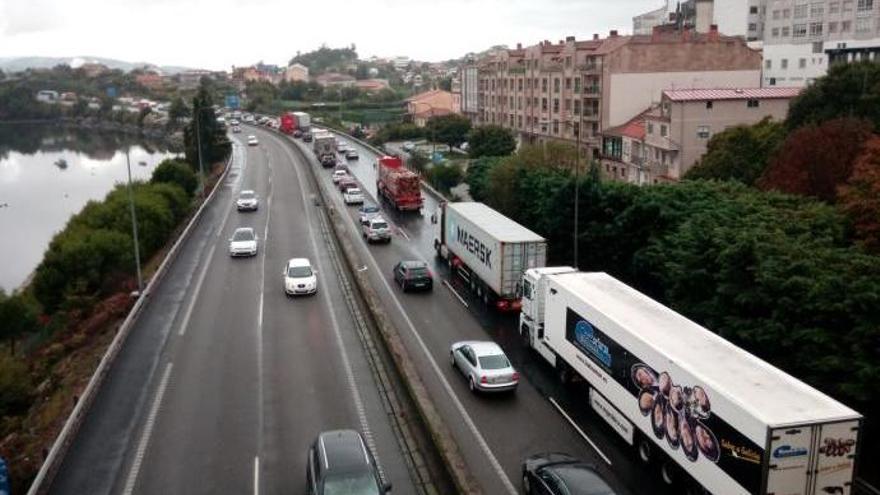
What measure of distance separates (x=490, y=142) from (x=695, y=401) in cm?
6419

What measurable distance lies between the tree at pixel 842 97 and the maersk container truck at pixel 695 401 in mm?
27704

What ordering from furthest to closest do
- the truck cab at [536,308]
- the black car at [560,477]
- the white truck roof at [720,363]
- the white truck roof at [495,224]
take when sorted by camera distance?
the white truck roof at [495,224]
the truck cab at [536,308]
the black car at [560,477]
the white truck roof at [720,363]

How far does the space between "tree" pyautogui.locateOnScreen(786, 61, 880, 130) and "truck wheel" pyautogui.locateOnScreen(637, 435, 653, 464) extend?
30.4 metres

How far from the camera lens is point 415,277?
102 feet

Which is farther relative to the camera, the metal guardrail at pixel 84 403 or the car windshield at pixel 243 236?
the car windshield at pixel 243 236

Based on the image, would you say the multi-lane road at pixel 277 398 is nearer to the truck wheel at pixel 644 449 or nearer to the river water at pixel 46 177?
the truck wheel at pixel 644 449

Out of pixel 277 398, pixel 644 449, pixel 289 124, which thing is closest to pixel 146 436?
pixel 277 398

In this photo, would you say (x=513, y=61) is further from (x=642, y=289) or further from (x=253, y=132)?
(x=642, y=289)

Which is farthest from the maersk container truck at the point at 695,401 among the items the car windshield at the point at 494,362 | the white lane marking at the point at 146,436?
the white lane marking at the point at 146,436

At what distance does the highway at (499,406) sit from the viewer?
1705 centimetres

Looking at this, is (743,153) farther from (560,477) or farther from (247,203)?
(560,477)

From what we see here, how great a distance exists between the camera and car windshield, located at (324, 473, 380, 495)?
13914 mm

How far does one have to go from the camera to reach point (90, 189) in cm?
10300

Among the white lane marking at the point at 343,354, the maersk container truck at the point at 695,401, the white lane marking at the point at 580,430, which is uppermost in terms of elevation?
the maersk container truck at the point at 695,401
